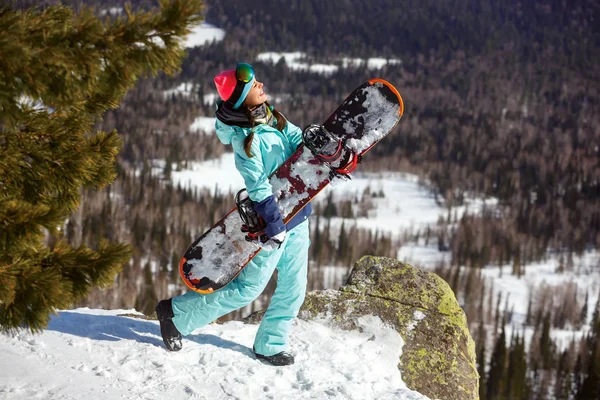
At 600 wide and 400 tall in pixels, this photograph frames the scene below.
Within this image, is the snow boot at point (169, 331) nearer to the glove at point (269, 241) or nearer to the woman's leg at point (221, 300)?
the woman's leg at point (221, 300)

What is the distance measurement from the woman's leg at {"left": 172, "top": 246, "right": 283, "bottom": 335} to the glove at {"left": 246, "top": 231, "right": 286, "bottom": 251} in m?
0.37

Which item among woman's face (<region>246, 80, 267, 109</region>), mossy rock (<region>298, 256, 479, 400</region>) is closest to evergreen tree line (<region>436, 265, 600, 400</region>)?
mossy rock (<region>298, 256, 479, 400</region>)

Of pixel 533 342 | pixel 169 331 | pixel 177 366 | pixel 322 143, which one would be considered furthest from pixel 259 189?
pixel 533 342

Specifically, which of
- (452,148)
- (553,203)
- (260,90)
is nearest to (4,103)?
(260,90)

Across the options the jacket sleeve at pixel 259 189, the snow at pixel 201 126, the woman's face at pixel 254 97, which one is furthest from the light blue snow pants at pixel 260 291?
the snow at pixel 201 126

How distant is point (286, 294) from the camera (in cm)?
670

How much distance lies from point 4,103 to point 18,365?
126 inches

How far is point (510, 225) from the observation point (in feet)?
494

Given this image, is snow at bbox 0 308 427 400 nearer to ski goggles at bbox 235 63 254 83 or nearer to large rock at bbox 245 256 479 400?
large rock at bbox 245 256 479 400

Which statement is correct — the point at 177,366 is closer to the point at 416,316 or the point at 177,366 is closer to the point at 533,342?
the point at 416,316

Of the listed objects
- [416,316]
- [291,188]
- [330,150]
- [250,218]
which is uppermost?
[330,150]

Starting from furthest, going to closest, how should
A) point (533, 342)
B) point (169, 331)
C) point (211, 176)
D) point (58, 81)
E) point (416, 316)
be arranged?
point (211, 176) < point (533, 342) < point (416, 316) < point (169, 331) < point (58, 81)

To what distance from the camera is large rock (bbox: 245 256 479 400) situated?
7.52 m

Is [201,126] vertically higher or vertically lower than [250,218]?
lower
